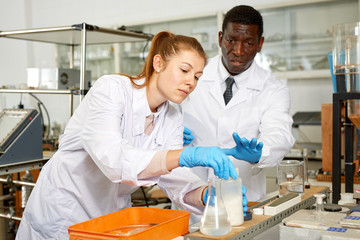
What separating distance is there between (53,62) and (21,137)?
3.15 metres

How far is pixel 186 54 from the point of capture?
1.43m

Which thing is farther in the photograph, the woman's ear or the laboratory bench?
the woman's ear

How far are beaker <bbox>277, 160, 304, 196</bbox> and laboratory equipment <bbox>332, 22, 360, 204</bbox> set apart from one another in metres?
0.21

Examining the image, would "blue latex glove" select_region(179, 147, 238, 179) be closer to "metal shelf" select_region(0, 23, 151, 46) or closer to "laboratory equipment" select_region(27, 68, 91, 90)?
"metal shelf" select_region(0, 23, 151, 46)

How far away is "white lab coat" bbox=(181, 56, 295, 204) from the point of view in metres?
1.98

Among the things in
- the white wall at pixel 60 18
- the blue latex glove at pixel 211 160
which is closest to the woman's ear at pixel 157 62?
the blue latex glove at pixel 211 160

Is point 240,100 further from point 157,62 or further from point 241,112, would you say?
point 157,62

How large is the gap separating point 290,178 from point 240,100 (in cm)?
60

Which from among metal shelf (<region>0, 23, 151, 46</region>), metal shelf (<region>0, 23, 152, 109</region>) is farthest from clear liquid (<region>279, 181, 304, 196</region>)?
metal shelf (<region>0, 23, 151, 46</region>)

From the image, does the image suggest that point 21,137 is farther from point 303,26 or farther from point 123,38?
point 303,26

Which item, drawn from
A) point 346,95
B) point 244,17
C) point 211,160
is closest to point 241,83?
point 244,17

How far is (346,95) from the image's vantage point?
5.26ft

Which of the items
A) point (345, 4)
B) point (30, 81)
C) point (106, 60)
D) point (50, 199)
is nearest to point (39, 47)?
point (106, 60)

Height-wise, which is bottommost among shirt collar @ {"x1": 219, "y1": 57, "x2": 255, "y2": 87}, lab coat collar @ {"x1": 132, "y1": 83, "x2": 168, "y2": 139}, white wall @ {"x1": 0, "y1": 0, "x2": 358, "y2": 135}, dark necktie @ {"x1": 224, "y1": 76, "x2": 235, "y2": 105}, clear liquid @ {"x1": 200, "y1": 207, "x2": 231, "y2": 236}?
clear liquid @ {"x1": 200, "y1": 207, "x2": 231, "y2": 236}
